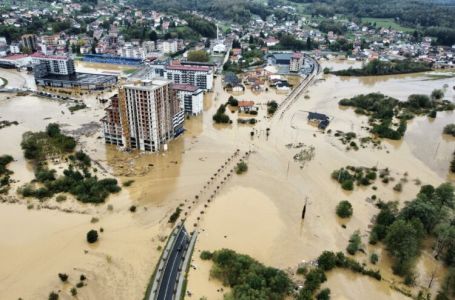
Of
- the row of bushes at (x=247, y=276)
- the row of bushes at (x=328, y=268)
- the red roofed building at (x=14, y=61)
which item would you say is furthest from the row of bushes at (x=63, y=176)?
the red roofed building at (x=14, y=61)

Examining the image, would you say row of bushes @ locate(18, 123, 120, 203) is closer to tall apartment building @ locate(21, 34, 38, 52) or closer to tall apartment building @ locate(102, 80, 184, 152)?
tall apartment building @ locate(102, 80, 184, 152)

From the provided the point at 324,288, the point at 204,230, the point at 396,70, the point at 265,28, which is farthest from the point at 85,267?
the point at 265,28

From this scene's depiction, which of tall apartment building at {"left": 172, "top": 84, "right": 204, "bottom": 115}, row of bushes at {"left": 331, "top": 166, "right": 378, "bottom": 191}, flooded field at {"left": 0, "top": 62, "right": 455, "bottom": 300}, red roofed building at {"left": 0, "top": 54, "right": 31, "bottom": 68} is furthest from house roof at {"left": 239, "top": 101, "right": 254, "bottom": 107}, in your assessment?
red roofed building at {"left": 0, "top": 54, "right": 31, "bottom": 68}

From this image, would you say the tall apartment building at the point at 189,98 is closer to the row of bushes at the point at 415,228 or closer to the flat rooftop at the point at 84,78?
the flat rooftop at the point at 84,78

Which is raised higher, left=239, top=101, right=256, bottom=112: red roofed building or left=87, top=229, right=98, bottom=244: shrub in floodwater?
left=239, top=101, right=256, bottom=112: red roofed building

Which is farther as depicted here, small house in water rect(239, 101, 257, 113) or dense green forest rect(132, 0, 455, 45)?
dense green forest rect(132, 0, 455, 45)

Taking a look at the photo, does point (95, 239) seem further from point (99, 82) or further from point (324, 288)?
point (99, 82)

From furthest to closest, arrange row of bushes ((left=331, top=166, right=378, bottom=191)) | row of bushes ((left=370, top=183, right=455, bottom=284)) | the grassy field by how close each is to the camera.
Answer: the grassy field < row of bushes ((left=331, top=166, right=378, bottom=191)) < row of bushes ((left=370, top=183, right=455, bottom=284))

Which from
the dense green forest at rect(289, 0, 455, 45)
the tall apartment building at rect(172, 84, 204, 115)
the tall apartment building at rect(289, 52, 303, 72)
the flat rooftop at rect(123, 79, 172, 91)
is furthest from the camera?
the dense green forest at rect(289, 0, 455, 45)
